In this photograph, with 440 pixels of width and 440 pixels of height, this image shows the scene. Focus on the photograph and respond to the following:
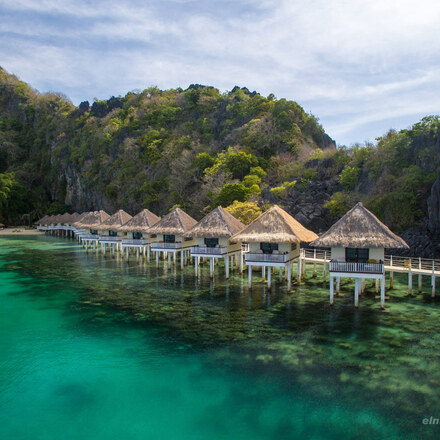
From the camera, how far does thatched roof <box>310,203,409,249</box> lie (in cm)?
1888

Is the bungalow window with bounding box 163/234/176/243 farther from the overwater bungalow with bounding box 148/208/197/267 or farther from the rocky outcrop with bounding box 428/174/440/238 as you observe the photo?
the rocky outcrop with bounding box 428/174/440/238

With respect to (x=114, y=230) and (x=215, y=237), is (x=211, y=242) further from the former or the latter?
(x=114, y=230)

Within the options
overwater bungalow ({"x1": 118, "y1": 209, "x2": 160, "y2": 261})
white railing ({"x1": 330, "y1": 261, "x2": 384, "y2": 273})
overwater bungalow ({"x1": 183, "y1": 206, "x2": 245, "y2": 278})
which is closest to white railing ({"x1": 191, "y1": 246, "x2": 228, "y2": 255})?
overwater bungalow ({"x1": 183, "y1": 206, "x2": 245, "y2": 278})

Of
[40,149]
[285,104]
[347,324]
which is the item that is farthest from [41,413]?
[40,149]

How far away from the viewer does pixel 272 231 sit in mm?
23125

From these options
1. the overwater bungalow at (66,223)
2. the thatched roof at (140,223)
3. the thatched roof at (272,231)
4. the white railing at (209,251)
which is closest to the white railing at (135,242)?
the thatched roof at (140,223)

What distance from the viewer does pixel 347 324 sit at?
16562mm

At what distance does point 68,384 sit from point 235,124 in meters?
56.2

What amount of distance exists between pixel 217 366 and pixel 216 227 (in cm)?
1493

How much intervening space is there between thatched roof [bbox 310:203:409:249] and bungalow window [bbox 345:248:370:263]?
32.5 inches

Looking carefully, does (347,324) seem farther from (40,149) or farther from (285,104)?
(40,149)

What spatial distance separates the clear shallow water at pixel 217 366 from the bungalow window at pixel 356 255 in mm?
2351

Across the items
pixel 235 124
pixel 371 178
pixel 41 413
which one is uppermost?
pixel 235 124

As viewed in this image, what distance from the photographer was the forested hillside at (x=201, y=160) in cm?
3553
